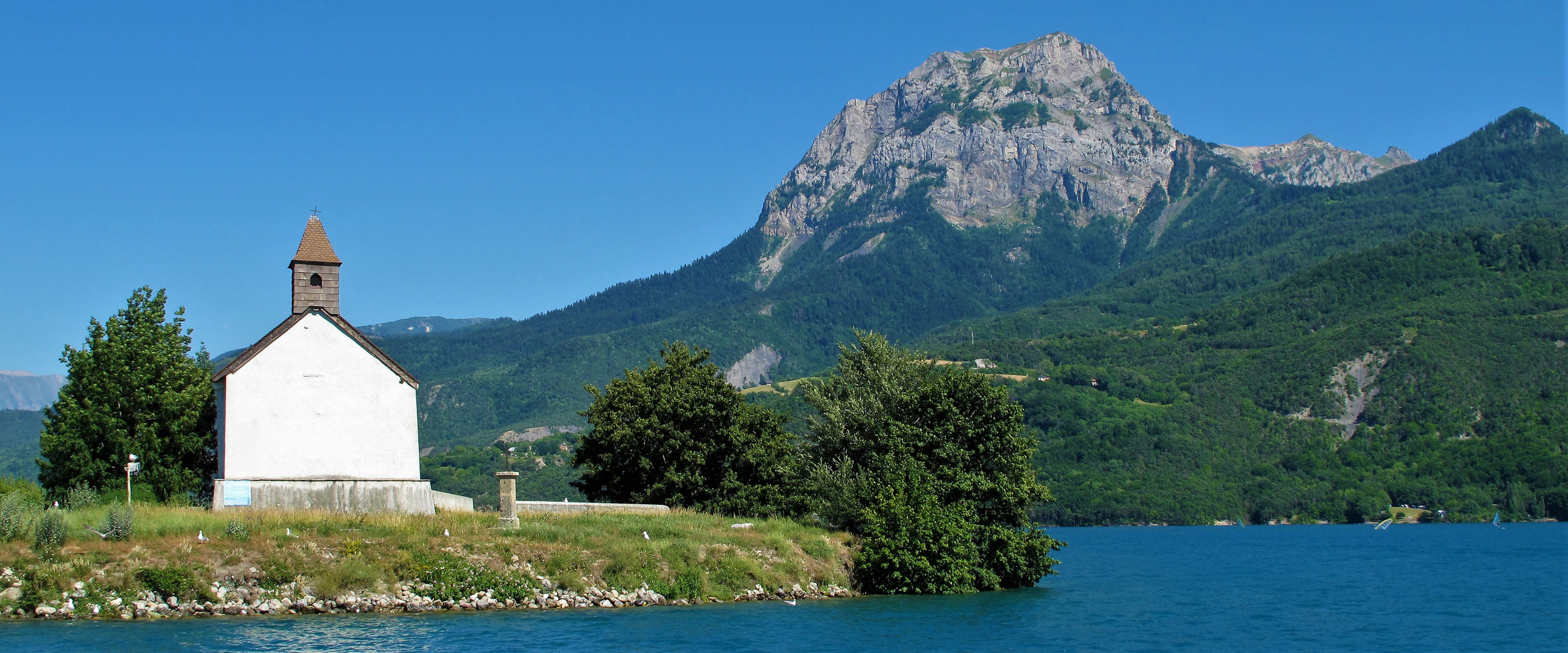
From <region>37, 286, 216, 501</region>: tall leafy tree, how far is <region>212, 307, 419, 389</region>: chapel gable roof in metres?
4.86

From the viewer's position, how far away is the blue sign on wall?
44.6 m

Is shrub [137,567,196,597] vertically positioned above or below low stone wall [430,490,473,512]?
below

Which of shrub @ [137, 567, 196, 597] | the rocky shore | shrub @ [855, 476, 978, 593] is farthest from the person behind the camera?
shrub @ [855, 476, 978, 593]

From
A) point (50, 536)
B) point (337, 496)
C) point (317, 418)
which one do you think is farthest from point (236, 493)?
point (50, 536)

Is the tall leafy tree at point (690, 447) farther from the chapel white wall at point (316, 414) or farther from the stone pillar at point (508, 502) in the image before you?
the chapel white wall at point (316, 414)

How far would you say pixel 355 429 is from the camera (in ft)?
156

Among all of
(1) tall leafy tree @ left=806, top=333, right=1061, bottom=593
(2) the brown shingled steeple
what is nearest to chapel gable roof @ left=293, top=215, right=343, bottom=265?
(2) the brown shingled steeple

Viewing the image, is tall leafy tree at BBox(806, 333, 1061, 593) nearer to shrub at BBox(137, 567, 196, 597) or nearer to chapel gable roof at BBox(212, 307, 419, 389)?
chapel gable roof at BBox(212, 307, 419, 389)

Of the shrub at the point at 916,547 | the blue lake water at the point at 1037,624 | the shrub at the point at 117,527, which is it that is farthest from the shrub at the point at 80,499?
the shrub at the point at 916,547

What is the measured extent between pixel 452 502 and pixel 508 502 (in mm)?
7491

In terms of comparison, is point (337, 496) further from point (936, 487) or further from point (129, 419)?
point (936, 487)

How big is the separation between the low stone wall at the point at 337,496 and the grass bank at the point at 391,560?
1.64m

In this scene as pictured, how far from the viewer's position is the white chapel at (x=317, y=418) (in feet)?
150

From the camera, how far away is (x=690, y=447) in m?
58.1
